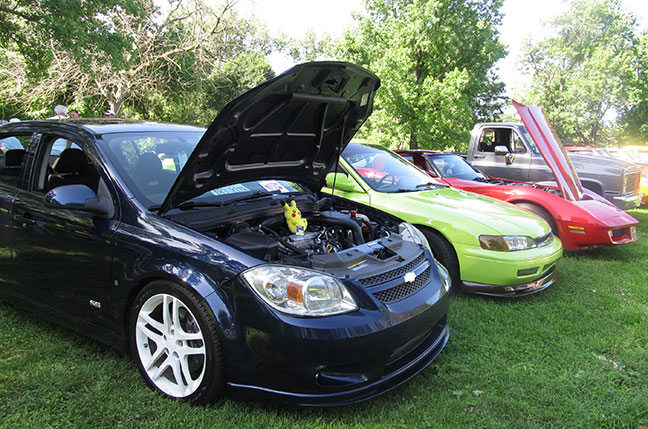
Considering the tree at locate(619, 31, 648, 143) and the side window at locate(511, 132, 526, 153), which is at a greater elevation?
the tree at locate(619, 31, 648, 143)

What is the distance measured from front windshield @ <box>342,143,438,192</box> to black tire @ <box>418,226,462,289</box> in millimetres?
853

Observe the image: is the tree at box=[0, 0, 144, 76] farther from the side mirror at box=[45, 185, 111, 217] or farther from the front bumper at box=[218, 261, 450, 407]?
the front bumper at box=[218, 261, 450, 407]

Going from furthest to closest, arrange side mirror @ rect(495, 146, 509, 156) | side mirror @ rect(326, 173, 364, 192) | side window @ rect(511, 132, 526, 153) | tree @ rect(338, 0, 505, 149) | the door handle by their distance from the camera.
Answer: tree @ rect(338, 0, 505, 149)
side window @ rect(511, 132, 526, 153)
side mirror @ rect(495, 146, 509, 156)
side mirror @ rect(326, 173, 364, 192)
the door handle

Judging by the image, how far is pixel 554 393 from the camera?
8.90ft

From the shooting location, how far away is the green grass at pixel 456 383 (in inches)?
91.7

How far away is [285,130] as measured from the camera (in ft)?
10.4

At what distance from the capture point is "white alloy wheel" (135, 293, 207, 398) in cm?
237

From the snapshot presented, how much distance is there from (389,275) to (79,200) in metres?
1.91

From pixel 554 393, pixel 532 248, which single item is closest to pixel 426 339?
pixel 554 393

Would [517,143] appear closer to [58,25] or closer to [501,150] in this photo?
[501,150]

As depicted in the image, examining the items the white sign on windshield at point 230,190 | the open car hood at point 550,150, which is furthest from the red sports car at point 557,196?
the white sign on windshield at point 230,190

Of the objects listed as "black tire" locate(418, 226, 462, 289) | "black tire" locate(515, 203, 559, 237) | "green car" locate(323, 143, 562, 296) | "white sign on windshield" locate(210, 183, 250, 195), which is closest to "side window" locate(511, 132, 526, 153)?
"black tire" locate(515, 203, 559, 237)

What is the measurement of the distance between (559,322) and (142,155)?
368cm

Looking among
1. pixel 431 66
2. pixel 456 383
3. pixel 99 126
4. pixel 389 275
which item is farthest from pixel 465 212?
pixel 431 66
